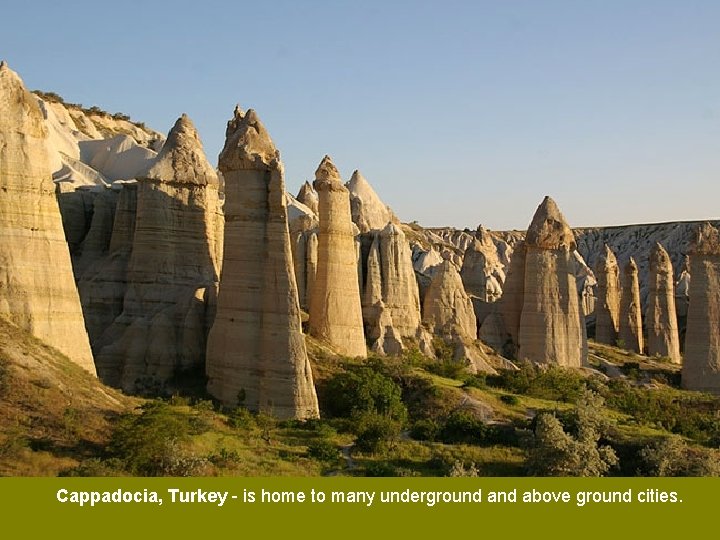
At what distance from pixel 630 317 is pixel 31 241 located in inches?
1762

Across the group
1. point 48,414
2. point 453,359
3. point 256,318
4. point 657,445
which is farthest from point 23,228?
point 453,359

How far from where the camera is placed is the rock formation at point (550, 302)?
4150cm

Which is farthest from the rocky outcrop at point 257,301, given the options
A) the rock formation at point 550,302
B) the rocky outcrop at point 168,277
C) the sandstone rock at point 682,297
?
the sandstone rock at point 682,297

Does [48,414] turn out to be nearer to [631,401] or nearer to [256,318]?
[256,318]

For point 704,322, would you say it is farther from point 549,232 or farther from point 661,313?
point 661,313

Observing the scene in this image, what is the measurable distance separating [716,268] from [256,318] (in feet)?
90.9

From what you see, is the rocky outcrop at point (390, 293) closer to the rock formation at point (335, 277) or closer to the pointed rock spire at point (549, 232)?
the rock formation at point (335, 277)

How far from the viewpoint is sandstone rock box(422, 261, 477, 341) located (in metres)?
42.6

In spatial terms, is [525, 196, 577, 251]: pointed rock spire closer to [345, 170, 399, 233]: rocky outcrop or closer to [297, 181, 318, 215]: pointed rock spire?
[345, 170, 399, 233]: rocky outcrop

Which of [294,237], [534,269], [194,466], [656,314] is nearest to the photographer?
[194,466]

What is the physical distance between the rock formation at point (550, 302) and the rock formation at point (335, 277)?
1158 cm

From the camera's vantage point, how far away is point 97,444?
18.8 meters

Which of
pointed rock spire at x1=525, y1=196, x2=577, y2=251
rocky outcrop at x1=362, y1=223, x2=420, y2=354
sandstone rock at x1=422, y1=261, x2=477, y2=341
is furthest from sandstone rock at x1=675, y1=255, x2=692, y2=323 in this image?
rocky outcrop at x1=362, y1=223, x2=420, y2=354

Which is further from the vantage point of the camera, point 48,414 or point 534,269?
point 534,269
